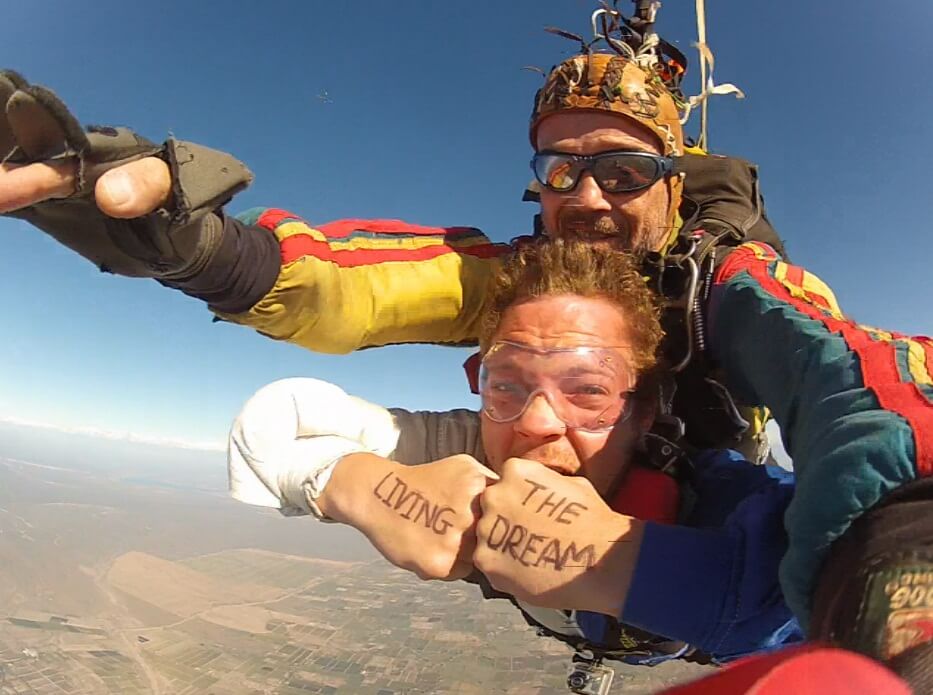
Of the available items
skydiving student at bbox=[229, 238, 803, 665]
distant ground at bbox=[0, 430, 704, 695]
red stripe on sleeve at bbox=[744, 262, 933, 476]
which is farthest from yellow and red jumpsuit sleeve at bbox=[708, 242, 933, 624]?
distant ground at bbox=[0, 430, 704, 695]

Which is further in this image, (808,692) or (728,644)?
(728,644)

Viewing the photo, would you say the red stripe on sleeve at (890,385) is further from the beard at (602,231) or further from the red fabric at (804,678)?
the beard at (602,231)

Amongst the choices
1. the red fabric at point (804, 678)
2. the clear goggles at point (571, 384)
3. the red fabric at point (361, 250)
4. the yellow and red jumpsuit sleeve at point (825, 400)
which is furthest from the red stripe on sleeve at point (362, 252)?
the red fabric at point (804, 678)

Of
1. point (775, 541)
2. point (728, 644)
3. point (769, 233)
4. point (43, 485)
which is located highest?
point (769, 233)

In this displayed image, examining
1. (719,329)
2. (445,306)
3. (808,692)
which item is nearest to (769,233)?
(719,329)

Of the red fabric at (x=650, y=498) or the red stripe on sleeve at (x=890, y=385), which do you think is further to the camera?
the red fabric at (x=650, y=498)

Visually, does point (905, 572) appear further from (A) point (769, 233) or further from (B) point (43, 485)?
(B) point (43, 485)

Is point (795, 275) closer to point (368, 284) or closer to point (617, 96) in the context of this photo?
point (617, 96)
